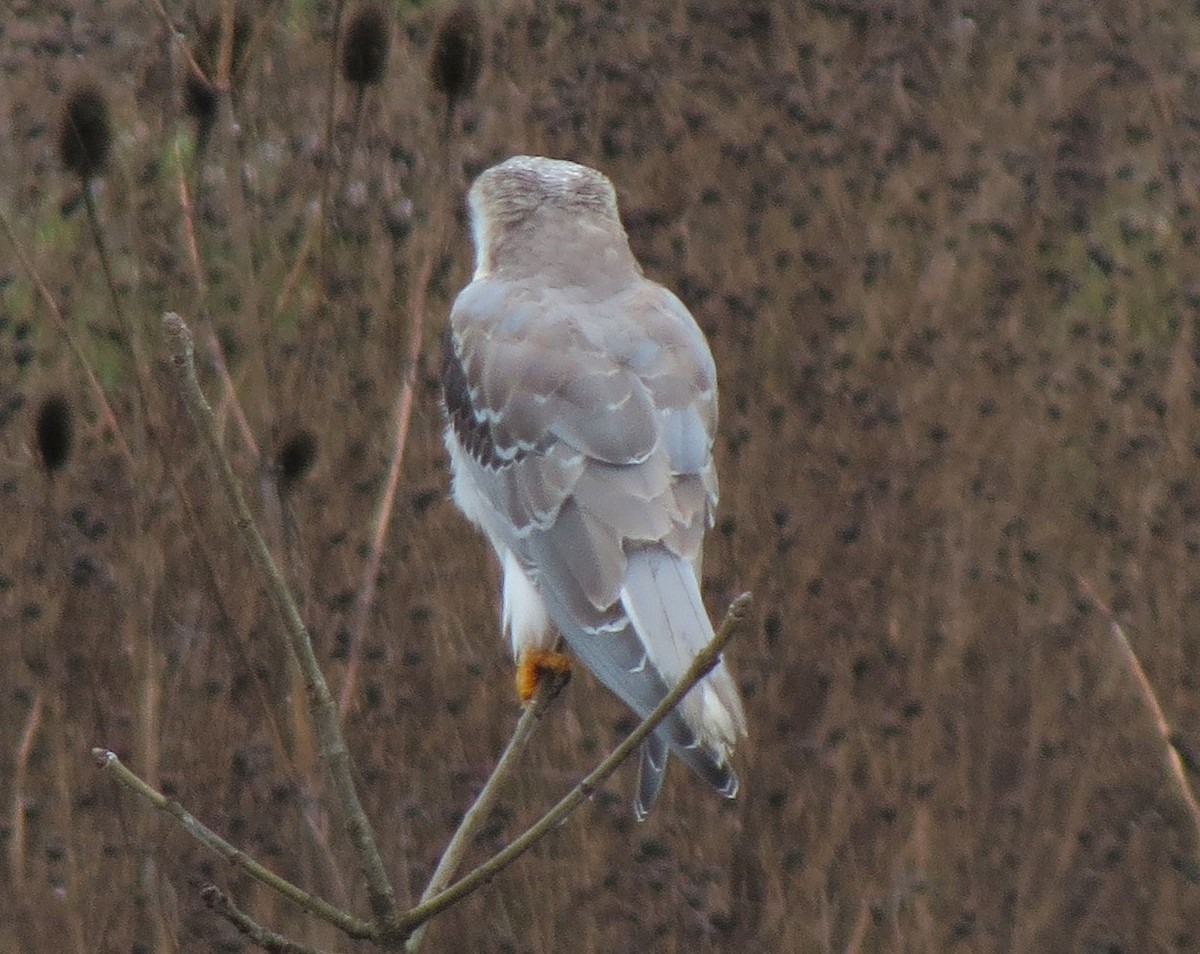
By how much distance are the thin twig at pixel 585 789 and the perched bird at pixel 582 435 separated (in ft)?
2.64

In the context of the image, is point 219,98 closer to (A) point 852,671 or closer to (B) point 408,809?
(B) point 408,809

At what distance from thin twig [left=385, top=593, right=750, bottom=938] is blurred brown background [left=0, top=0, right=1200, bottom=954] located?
2.29 metres

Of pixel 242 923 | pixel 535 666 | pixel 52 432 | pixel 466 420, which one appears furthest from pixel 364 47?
pixel 242 923

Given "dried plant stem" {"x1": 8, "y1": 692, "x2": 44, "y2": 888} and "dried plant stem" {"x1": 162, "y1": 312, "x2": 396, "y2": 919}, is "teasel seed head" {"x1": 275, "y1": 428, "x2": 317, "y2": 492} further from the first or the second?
"dried plant stem" {"x1": 162, "y1": 312, "x2": 396, "y2": 919}

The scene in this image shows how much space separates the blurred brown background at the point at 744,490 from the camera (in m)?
4.33

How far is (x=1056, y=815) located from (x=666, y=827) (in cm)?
118

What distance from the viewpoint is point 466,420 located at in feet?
10.0

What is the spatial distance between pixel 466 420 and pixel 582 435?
31 centimetres

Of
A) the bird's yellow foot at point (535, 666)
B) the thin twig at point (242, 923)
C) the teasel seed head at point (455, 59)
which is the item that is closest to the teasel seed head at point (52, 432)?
the teasel seed head at point (455, 59)

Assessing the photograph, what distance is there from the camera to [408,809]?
4.37m

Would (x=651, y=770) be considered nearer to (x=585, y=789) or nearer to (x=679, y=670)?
(x=679, y=670)

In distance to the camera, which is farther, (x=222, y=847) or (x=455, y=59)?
(x=455, y=59)

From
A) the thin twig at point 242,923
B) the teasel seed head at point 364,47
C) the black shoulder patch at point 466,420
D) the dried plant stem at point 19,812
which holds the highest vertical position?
the teasel seed head at point 364,47

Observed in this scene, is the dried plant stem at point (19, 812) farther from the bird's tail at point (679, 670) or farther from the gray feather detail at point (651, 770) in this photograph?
the gray feather detail at point (651, 770)
